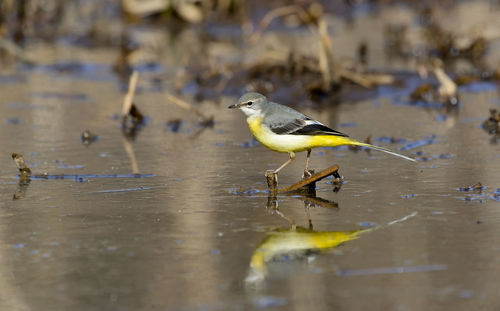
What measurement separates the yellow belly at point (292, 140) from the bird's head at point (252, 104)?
19 cm

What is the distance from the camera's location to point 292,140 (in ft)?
27.0

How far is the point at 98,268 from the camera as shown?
231 inches

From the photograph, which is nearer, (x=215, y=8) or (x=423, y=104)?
(x=423, y=104)

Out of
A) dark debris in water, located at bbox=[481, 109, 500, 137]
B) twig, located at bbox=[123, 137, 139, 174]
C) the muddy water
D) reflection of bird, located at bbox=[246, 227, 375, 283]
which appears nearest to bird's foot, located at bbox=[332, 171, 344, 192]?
the muddy water

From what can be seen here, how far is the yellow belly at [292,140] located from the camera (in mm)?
8188

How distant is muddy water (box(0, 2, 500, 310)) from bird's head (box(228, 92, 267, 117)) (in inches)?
24.9

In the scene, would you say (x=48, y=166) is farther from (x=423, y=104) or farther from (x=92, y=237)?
(x=423, y=104)

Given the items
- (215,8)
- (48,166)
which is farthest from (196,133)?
(215,8)

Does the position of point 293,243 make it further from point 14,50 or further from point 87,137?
point 14,50

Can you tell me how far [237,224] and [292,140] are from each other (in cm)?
159

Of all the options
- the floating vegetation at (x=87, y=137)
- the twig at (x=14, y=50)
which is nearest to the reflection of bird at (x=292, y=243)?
the floating vegetation at (x=87, y=137)

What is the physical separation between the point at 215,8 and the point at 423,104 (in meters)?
9.61

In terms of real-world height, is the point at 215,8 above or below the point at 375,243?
above

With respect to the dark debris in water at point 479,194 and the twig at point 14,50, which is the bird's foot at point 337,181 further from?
the twig at point 14,50
